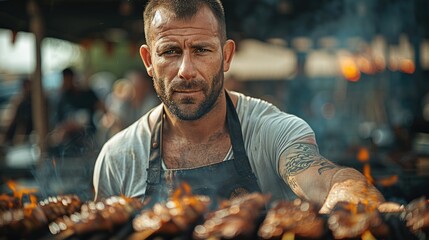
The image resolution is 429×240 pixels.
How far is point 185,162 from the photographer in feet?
11.4

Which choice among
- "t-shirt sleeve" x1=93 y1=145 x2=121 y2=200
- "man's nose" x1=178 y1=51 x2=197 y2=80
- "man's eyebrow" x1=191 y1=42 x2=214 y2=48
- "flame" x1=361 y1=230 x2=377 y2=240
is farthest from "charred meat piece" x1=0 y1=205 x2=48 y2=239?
"flame" x1=361 y1=230 x2=377 y2=240

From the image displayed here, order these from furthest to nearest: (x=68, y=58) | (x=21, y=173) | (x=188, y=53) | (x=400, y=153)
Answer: (x=68, y=58), (x=400, y=153), (x=21, y=173), (x=188, y=53)

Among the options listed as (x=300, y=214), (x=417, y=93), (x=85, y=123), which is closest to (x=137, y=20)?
(x=85, y=123)

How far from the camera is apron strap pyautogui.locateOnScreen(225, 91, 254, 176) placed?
332 centimetres

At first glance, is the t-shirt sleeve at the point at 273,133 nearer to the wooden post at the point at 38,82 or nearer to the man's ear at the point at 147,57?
the man's ear at the point at 147,57

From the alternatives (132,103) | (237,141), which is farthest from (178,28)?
(132,103)

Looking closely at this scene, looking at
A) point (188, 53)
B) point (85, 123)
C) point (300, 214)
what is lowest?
point (85, 123)

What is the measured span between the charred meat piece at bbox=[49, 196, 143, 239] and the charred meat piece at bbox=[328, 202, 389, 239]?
89cm

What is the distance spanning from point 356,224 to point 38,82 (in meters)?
5.58

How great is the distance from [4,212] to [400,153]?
502 cm

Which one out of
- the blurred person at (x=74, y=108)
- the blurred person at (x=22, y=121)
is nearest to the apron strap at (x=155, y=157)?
the blurred person at (x=74, y=108)

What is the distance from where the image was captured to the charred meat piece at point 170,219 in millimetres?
2316

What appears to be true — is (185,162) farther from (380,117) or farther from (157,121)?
(380,117)

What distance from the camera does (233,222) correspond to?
2244 millimetres
